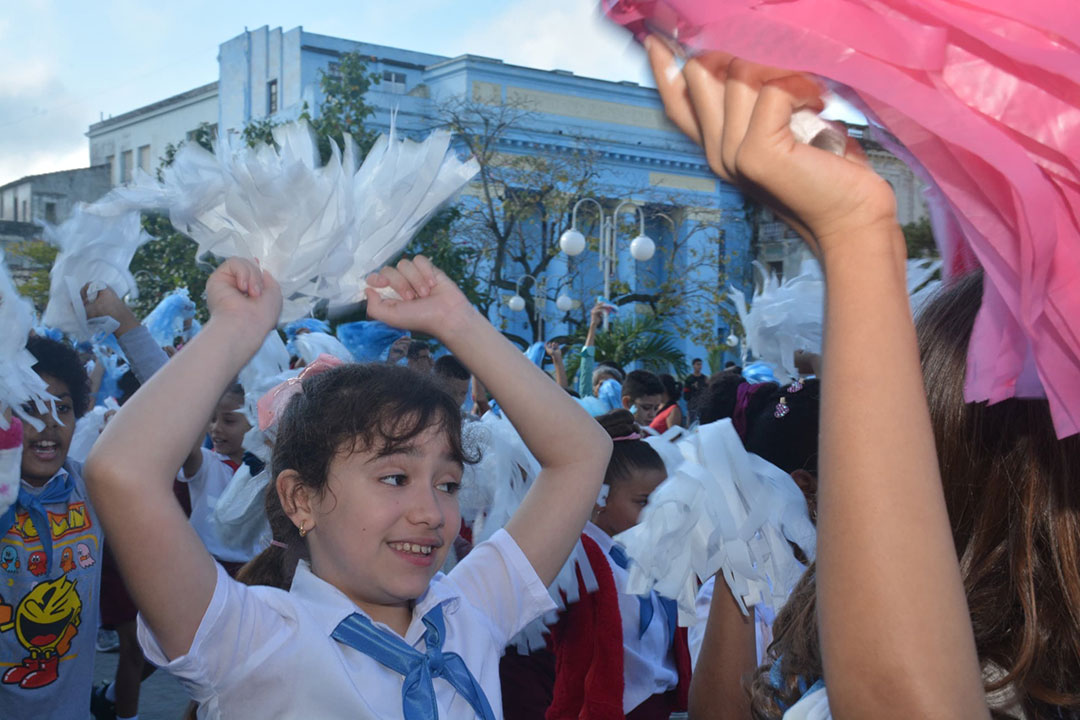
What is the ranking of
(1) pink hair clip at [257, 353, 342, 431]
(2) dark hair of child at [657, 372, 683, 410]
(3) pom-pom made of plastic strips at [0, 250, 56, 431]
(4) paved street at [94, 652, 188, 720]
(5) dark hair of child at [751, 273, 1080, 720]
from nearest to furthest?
(5) dark hair of child at [751, 273, 1080, 720]
(1) pink hair clip at [257, 353, 342, 431]
(3) pom-pom made of plastic strips at [0, 250, 56, 431]
(4) paved street at [94, 652, 188, 720]
(2) dark hair of child at [657, 372, 683, 410]

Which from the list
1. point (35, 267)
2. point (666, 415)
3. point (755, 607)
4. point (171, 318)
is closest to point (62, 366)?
point (755, 607)

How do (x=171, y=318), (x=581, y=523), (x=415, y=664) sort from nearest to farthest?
(x=415, y=664) < (x=581, y=523) < (x=171, y=318)

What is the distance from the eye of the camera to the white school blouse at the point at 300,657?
190 cm

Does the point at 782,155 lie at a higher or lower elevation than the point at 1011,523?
higher

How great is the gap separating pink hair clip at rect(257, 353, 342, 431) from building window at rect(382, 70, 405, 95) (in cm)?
3306

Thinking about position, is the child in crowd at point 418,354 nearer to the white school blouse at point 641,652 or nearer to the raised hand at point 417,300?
the white school blouse at point 641,652

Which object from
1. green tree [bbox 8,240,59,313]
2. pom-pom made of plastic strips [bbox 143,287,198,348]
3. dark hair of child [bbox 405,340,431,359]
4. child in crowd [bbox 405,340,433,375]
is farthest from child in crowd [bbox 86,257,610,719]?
green tree [bbox 8,240,59,313]

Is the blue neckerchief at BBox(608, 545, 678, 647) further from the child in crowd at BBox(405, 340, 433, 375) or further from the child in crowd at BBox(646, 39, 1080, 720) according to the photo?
the child in crowd at BBox(646, 39, 1080, 720)

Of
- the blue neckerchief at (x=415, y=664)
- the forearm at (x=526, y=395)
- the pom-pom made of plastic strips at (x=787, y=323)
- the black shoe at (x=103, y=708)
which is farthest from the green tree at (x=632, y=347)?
the blue neckerchief at (x=415, y=664)

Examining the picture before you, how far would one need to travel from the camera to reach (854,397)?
95 cm

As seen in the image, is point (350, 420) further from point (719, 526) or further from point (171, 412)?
point (719, 526)

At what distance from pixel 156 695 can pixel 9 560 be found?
339 cm

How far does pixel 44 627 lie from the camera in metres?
3.85

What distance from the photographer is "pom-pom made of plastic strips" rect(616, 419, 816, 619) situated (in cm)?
265
